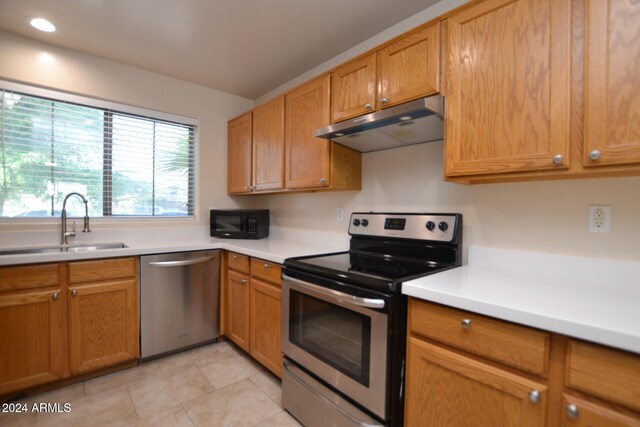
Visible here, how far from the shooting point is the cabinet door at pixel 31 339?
1.75 m

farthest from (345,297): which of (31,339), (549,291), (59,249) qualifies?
(59,249)

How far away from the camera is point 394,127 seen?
1.61 metres

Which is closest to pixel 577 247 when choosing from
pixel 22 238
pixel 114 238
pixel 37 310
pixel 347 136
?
pixel 347 136

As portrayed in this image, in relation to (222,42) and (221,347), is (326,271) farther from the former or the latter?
(222,42)

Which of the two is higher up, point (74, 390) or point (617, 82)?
point (617, 82)

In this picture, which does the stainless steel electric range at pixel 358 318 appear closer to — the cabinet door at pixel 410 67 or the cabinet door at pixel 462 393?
the cabinet door at pixel 462 393

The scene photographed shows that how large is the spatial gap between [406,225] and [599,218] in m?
0.85

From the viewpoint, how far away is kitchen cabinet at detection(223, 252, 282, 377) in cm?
195

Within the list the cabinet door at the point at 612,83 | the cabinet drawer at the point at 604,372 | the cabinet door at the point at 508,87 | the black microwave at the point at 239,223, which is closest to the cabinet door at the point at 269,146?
the black microwave at the point at 239,223

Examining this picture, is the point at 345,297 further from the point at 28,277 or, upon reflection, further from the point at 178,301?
the point at 28,277

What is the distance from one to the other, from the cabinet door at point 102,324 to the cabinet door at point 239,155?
1276mm

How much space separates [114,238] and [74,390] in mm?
1138

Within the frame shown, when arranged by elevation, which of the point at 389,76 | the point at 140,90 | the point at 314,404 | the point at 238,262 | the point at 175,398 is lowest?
the point at 175,398

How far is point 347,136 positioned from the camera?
1.84 metres
